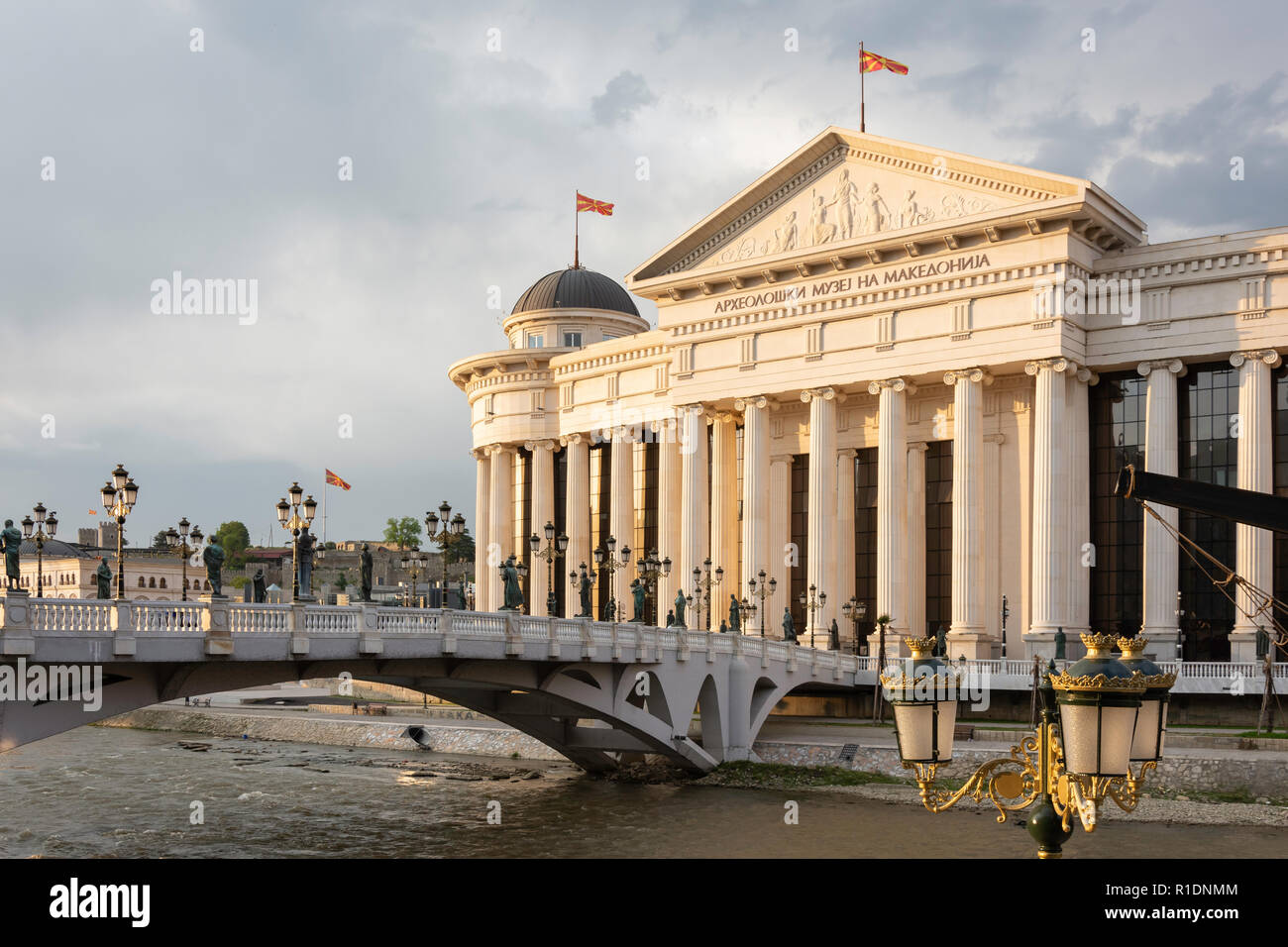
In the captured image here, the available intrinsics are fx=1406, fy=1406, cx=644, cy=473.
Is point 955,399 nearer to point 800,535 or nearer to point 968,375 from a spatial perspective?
point 968,375

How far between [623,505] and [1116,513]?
27.8 m

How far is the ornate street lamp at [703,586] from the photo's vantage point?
68.1 metres

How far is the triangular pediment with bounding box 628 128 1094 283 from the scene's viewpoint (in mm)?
60656

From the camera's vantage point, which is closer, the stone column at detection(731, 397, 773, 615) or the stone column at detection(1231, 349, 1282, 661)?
the stone column at detection(1231, 349, 1282, 661)

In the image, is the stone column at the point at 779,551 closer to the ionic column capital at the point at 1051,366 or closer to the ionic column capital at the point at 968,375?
the ionic column capital at the point at 968,375

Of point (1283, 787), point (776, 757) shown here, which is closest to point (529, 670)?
point (776, 757)

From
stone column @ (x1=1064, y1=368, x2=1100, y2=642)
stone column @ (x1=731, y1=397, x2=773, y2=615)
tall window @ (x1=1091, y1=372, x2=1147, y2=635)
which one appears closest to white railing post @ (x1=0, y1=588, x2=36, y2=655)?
stone column @ (x1=1064, y1=368, x2=1100, y2=642)

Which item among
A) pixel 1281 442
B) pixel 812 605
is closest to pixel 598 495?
pixel 812 605

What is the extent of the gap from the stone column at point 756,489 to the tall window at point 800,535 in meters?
1.79

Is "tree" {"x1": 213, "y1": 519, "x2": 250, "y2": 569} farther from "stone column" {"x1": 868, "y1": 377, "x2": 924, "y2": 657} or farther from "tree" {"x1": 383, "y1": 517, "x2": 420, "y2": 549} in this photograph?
"stone column" {"x1": 868, "y1": 377, "x2": 924, "y2": 657}

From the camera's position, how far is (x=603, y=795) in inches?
1863

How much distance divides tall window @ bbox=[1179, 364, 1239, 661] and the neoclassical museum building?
95 mm
